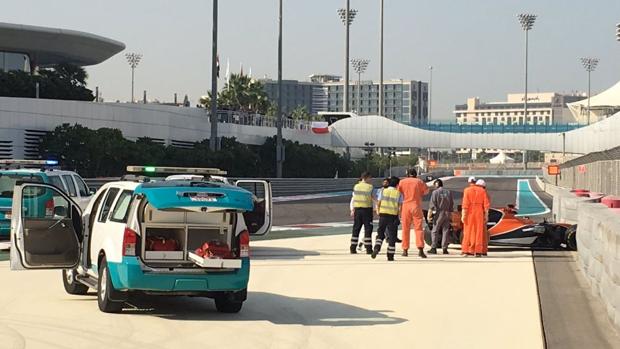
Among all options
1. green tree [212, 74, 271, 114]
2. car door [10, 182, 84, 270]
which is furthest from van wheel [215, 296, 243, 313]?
green tree [212, 74, 271, 114]

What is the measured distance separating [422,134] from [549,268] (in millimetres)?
103419

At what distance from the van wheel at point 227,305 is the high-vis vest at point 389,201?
7.37 metres

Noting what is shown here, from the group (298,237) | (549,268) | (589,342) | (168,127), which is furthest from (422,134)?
(589,342)

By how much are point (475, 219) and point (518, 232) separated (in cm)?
159

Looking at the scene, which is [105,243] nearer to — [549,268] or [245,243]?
[245,243]

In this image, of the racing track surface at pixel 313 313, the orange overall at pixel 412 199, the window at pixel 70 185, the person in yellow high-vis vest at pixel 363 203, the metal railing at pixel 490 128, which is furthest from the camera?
the metal railing at pixel 490 128

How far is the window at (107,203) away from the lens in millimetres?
13609

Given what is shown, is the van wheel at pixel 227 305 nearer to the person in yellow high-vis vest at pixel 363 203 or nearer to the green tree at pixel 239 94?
the person in yellow high-vis vest at pixel 363 203

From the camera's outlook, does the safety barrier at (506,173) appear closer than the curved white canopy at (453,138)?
No

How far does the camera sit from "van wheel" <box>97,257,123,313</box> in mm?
12625

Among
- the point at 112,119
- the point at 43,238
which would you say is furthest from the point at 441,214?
the point at 112,119

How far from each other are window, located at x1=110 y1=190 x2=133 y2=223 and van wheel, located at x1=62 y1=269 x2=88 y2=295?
1.72m

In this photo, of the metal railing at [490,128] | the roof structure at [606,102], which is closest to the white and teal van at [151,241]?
the metal railing at [490,128]

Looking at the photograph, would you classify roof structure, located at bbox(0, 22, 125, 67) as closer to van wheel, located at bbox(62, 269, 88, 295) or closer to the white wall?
the white wall
